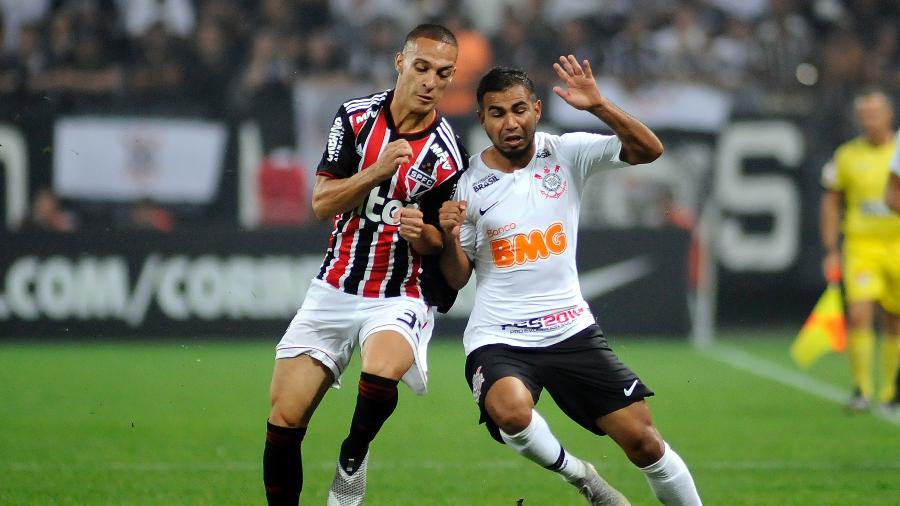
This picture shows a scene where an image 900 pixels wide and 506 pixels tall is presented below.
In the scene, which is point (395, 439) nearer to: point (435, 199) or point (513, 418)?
point (435, 199)

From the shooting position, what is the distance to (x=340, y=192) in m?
5.76

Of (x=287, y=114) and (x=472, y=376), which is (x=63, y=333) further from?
(x=472, y=376)

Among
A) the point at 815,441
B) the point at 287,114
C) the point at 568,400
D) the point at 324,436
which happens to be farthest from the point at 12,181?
the point at 568,400

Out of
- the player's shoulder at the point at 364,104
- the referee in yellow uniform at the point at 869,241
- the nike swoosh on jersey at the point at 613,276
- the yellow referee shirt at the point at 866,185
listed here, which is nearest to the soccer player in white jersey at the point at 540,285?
the player's shoulder at the point at 364,104

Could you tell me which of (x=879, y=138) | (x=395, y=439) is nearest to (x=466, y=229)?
(x=395, y=439)

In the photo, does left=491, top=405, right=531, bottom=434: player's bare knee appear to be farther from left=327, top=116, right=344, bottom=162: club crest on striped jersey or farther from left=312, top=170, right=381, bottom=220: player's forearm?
left=327, top=116, right=344, bottom=162: club crest on striped jersey

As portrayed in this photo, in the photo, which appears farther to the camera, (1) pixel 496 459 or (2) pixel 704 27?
(2) pixel 704 27

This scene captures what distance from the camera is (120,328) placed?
1448 centimetres

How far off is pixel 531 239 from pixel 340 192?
0.88 meters

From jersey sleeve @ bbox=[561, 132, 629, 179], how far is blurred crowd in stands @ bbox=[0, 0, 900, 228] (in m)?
9.29

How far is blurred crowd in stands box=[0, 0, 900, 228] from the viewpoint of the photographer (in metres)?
15.9

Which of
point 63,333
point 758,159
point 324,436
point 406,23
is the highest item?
point 406,23

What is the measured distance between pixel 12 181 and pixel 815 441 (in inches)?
374

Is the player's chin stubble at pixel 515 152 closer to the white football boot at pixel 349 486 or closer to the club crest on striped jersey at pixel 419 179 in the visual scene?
the club crest on striped jersey at pixel 419 179
